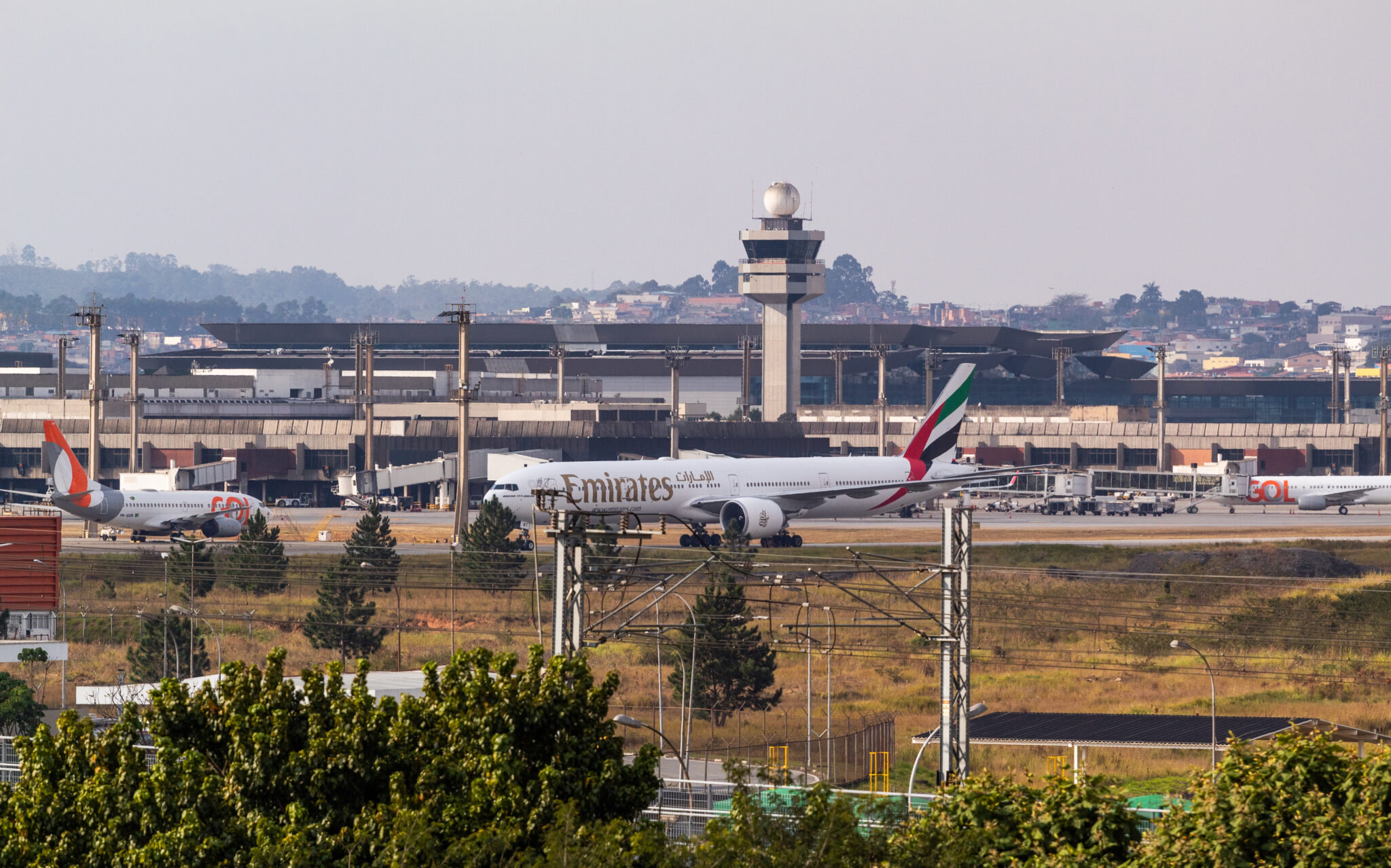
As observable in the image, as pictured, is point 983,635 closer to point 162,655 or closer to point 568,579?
point 162,655

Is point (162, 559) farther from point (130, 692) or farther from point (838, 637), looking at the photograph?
point (838, 637)

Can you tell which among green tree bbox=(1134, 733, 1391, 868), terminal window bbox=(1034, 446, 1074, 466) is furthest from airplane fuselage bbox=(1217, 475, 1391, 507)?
green tree bbox=(1134, 733, 1391, 868)

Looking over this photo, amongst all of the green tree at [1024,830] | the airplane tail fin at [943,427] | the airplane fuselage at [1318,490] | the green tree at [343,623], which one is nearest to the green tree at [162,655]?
the green tree at [343,623]

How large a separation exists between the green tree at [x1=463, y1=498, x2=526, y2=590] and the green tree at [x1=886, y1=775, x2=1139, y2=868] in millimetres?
68295

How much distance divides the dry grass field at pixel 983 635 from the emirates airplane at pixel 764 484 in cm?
341

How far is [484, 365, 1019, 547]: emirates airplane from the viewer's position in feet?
308

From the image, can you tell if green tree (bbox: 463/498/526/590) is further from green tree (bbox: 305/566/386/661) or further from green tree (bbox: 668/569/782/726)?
green tree (bbox: 668/569/782/726)

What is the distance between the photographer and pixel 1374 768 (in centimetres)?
2288

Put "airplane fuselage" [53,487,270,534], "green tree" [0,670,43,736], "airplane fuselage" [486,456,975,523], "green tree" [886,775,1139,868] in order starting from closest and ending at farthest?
"green tree" [886,775,1139,868], "green tree" [0,670,43,736], "airplane fuselage" [486,456,975,523], "airplane fuselage" [53,487,270,534]

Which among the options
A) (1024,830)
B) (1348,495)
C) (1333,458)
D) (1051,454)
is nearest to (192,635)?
(1024,830)

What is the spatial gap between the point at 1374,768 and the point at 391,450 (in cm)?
16563

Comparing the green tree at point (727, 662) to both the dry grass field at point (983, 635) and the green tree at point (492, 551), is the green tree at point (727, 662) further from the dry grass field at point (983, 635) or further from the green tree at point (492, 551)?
the green tree at point (492, 551)

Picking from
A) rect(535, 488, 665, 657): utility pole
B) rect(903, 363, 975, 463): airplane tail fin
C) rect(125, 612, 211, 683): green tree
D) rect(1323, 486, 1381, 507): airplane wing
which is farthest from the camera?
rect(1323, 486, 1381, 507): airplane wing

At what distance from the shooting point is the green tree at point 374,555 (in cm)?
8781
